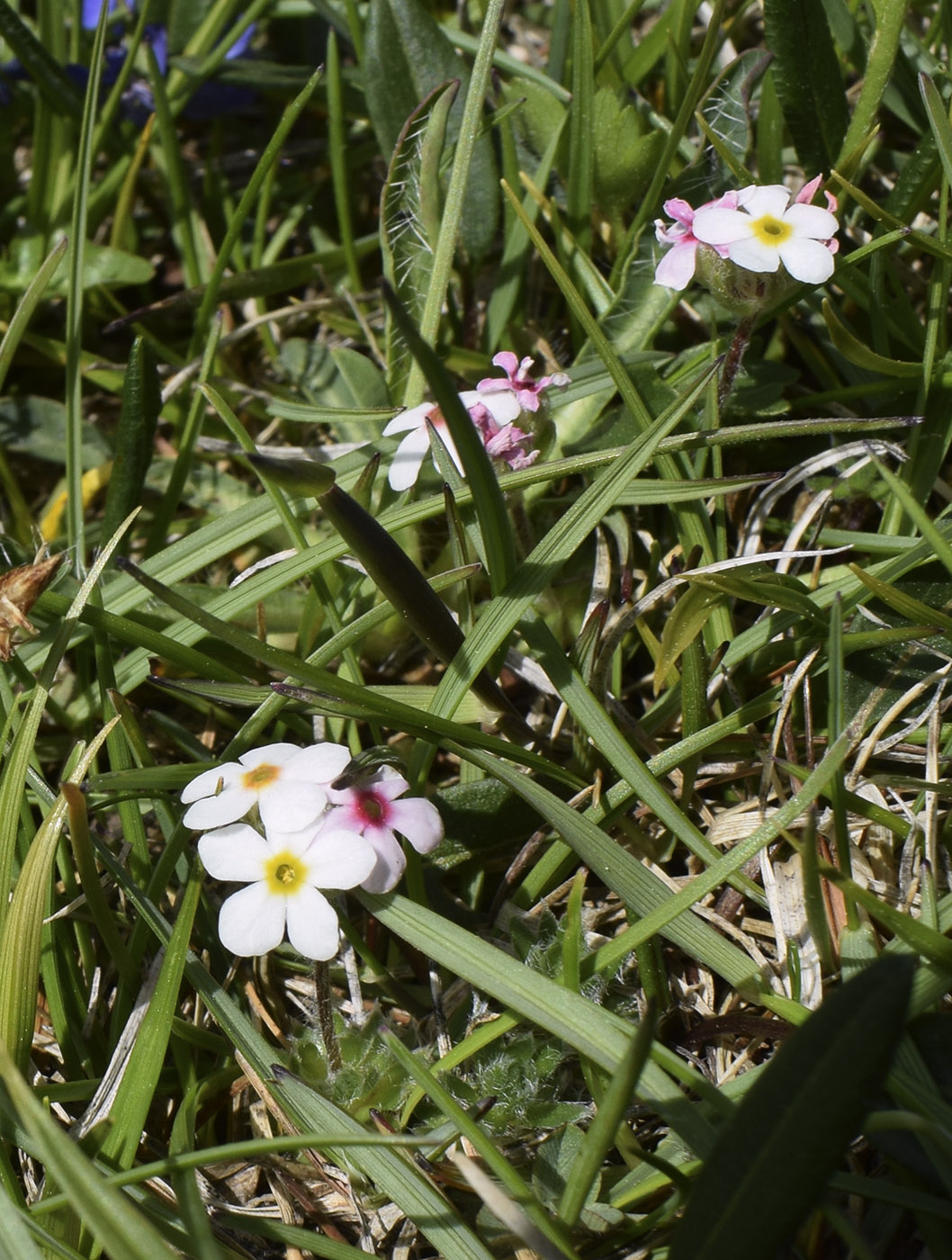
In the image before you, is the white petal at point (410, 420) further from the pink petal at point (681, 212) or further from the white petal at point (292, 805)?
the white petal at point (292, 805)

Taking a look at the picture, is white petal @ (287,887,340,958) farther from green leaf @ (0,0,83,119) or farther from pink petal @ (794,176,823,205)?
green leaf @ (0,0,83,119)

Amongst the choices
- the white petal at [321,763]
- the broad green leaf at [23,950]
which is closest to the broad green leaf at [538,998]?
the white petal at [321,763]

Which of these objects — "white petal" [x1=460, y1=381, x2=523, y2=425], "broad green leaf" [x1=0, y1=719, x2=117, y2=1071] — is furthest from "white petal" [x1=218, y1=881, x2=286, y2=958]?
"white petal" [x1=460, y1=381, x2=523, y2=425]

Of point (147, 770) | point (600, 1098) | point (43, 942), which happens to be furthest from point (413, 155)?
point (600, 1098)

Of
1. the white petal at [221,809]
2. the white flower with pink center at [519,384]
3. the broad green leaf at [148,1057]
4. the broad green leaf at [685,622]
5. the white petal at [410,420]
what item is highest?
the white flower with pink center at [519,384]

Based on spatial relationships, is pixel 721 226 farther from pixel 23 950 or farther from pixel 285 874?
pixel 23 950

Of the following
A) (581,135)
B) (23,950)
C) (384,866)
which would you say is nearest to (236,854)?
(384,866)

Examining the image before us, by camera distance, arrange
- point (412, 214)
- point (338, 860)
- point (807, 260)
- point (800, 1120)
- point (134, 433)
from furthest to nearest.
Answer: point (412, 214)
point (134, 433)
point (807, 260)
point (338, 860)
point (800, 1120)
